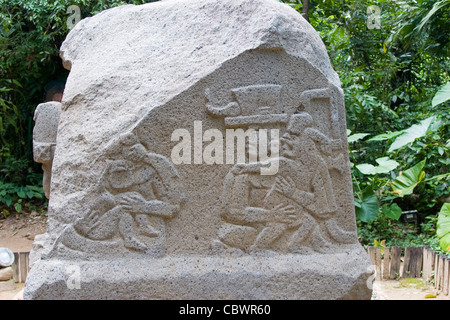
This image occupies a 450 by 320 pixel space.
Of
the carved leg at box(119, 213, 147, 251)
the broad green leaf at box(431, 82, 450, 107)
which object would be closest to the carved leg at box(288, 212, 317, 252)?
the carved leg at box(119, 213, 147, 251)

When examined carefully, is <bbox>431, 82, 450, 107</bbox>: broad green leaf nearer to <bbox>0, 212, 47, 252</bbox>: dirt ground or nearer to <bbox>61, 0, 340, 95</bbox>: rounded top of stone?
<bbox>61, 0, 340, 95</bbox>: rounded top of stone

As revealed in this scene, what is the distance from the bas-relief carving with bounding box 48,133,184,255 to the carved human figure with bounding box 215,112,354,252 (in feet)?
0.90

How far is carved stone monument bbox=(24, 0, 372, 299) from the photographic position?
2.25 meters

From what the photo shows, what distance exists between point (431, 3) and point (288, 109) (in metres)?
2.66

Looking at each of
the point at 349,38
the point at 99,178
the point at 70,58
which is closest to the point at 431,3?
the point at 349,38

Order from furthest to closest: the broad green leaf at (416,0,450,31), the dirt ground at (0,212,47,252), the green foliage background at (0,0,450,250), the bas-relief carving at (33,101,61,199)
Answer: the dirt ground at (0,212,47,252), the green foliage background at (0,0,450,250), the broad green leaf at (416,0,450,31), the bas-relief carving at (33,101,61,199)

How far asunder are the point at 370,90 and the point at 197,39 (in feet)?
11.6

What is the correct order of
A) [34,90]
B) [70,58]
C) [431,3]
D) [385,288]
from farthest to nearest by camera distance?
1. [34,90]
2. [431,3]
3. [385,288]
4. [70,58]

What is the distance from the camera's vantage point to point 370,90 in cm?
551

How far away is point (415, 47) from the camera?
528 cm

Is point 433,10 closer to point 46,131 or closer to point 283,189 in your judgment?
point 283,189

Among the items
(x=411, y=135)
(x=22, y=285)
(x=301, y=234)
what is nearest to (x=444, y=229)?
(x=411, y=135)

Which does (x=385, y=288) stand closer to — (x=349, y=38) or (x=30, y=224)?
(x=349, y=38)

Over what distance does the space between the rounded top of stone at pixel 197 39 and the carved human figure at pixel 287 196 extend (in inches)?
14.1
